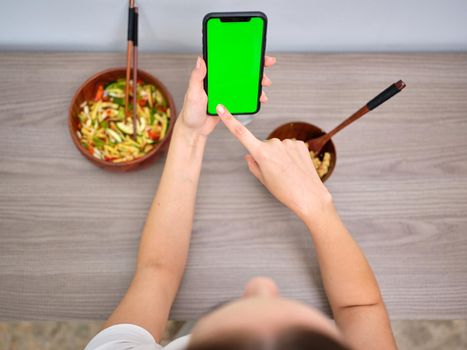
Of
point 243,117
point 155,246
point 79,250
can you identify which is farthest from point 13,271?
point 243,117

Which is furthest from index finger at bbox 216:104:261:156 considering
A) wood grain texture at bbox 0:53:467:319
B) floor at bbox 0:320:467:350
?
floor at bbox 0:320:467:350

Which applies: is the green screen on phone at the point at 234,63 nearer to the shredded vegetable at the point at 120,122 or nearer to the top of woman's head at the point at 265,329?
the shredded vegetable at the point at 120,122

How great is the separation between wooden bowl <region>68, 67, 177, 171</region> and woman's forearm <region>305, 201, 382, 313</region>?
29cm

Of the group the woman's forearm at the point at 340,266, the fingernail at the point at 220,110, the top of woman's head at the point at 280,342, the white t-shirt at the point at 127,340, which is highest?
the top of woman's head at the point at 280,342

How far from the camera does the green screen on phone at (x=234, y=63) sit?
1.83ft

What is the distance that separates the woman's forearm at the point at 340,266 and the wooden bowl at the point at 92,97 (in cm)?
29

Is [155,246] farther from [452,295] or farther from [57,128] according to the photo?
[452,295]

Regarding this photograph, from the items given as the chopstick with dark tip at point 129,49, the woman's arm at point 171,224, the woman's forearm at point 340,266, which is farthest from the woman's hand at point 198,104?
the woman's forearm at point 340,266

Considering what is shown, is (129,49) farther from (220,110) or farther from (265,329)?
(265,329)

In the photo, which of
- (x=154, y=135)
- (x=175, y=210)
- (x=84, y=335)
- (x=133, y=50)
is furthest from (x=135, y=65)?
(x=84, y=335)

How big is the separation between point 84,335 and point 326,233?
2.91ft

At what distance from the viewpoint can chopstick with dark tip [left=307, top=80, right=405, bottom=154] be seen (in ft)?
1.92

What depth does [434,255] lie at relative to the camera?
72 centimetres

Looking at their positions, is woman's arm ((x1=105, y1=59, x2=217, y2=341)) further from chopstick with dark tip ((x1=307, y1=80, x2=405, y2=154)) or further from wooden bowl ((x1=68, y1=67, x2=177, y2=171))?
chopstick with dark tip ((x1=307, y1=80, x2=405, y2=154))
